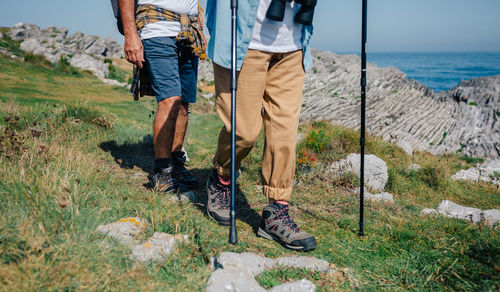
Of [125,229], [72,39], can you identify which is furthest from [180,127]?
[72,39]

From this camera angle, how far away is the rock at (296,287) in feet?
6.07

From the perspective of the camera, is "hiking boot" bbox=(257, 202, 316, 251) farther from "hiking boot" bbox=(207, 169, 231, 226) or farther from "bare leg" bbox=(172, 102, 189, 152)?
"bare leg" bbox=(172, 102, 189, 152)

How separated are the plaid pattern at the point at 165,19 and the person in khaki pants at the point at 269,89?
0.65 m

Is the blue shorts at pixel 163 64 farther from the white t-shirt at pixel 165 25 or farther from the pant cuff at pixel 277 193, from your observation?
the pant cuff at pixel 277 193

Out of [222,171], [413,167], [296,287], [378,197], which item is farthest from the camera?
[413,167]

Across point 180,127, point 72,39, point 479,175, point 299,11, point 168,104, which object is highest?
point 72,39

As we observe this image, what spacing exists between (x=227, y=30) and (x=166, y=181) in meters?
1.53

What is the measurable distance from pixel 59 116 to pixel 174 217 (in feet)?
11.1

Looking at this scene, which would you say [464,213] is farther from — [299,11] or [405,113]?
[405,113]

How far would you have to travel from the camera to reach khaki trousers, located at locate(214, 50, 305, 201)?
2.47 metres

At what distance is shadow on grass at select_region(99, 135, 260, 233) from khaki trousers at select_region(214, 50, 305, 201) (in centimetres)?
59

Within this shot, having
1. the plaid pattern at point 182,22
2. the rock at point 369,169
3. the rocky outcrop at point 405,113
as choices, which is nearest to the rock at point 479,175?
the rocky outcrop at point 405,113

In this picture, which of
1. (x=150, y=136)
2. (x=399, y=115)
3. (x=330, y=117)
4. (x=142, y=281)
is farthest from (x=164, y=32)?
(x=399, y=115)

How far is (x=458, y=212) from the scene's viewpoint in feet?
13.0
